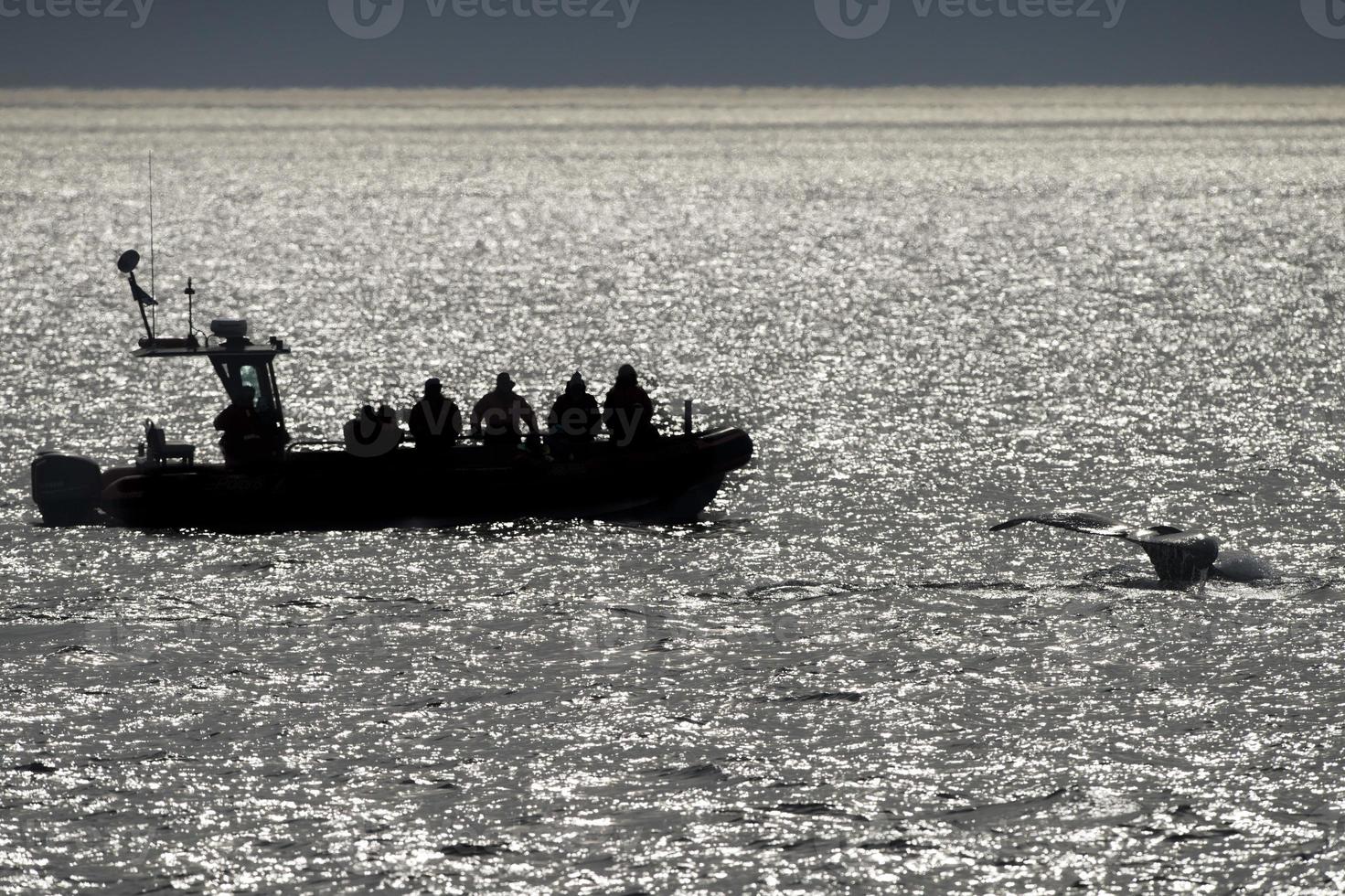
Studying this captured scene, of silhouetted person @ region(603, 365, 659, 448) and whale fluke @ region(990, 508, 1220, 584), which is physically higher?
silhouetted person @ region(603, 365, 659, 448)

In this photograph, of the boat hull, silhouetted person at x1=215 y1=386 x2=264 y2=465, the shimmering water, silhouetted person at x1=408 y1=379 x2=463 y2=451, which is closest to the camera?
the shimmering water

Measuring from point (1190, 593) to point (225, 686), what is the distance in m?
12.0

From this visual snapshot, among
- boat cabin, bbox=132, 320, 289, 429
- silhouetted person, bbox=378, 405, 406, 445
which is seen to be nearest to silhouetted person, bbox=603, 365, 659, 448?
silhouetted person, bbox=378, 405, 406, 445

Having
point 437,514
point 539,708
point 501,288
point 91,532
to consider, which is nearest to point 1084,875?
point 539,708

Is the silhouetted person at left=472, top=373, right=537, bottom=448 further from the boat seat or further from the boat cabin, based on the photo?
the boat seat

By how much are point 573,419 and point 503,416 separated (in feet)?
3.97

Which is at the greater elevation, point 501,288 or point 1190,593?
point 501,288

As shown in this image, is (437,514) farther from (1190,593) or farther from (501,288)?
(501,288)

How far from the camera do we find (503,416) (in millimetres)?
28312

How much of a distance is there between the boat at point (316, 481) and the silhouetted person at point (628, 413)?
16 cm

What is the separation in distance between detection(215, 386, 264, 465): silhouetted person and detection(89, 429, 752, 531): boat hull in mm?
280

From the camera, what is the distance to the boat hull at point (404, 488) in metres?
27.7

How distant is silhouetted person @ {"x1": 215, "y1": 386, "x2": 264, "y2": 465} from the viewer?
2788cm

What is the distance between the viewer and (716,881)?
49.1ft
